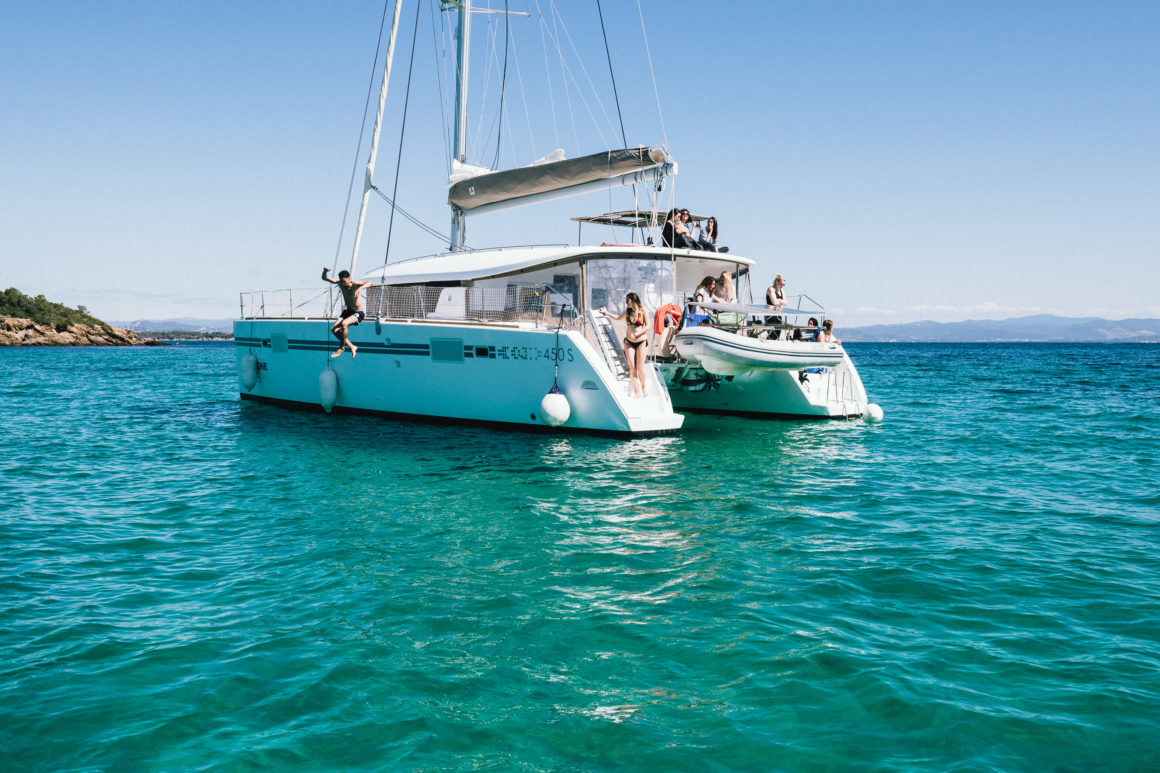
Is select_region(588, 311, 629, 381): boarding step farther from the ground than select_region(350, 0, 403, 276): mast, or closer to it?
closer to it

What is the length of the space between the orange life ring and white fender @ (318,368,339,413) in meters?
6.62

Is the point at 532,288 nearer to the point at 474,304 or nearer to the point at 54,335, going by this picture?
the point at 474,304

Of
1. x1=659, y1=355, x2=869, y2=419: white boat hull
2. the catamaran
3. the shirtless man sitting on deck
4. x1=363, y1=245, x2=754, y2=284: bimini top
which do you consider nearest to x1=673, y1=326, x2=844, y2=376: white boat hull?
the catamaran

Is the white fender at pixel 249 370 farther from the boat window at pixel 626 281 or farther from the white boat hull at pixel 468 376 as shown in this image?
the boat window at pixel 626 281

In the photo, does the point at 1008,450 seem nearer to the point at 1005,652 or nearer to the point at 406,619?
the point at 1005,652

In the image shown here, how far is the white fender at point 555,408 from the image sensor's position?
1229 cm

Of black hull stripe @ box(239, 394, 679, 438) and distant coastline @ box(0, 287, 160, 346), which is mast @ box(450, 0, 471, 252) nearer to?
black hull stripe @ box(239, 394, 679, 438)

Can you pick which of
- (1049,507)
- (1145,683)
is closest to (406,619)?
(1145,683)

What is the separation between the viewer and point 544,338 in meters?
12.4

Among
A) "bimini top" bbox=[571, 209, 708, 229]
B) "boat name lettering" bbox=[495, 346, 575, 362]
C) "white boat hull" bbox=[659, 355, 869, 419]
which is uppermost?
"bimini top" bbox=[571, 209, 708, 229]

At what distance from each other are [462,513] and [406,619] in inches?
116

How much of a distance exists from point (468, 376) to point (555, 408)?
6.92ft

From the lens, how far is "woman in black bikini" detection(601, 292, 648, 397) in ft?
40.2

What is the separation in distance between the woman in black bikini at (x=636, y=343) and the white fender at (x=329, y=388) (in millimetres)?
6403
